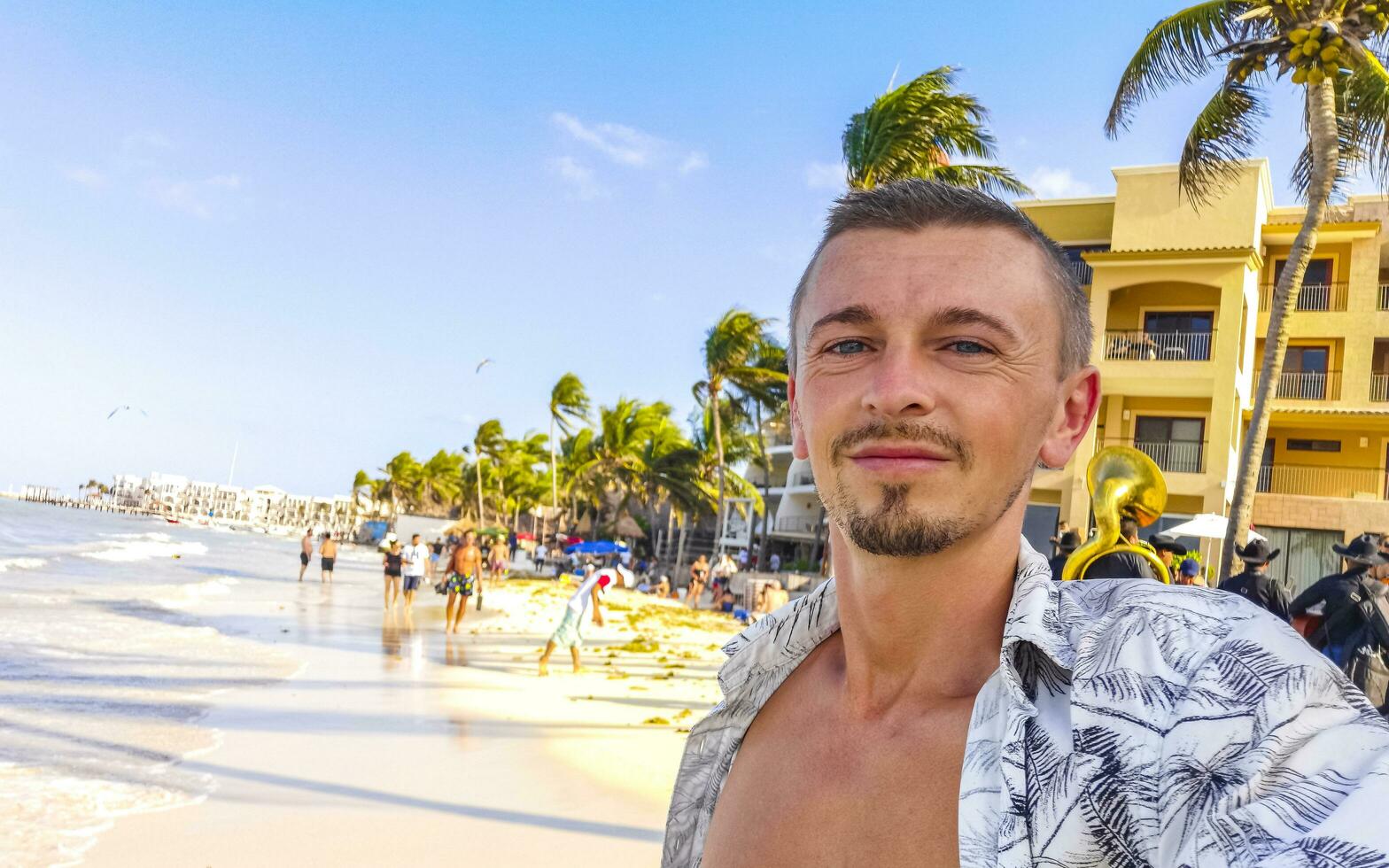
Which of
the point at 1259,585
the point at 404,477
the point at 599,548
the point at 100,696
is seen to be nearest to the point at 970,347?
the point at 1259,585

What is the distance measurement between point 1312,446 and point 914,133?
17.3 meters

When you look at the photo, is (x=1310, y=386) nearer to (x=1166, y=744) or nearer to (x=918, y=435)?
(x=918, y=435)

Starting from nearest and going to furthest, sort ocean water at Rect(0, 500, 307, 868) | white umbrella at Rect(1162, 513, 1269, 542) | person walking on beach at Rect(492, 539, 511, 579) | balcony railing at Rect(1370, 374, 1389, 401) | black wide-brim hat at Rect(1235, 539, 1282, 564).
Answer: ocean water at Rect(0, 500, 307, 868)
black wide-brim hat at Rect(1235, 539, 1282, 564)
white umbrella at Rect(1162, 513, 1269, 542)
balcony railing at Rect(1370, 374, 1389, 401)
person walking on beach at Rect(492, 539, 511, 579)

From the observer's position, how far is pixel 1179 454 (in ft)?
74.1

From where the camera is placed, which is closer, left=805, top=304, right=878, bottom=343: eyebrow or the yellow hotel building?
left=805, top=304, right=878, bottom=343: eyebrow

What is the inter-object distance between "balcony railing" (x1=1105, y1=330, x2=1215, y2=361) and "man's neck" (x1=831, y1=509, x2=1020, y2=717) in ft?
76.9

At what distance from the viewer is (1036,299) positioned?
1.38 m

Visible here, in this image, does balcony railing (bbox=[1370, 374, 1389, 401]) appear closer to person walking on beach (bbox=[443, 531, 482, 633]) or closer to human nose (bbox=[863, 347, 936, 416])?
person walking on beach (bbox=[443, 531, 482, 633])

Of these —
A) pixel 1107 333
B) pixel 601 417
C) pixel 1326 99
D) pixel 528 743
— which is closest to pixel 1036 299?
pixel 528 743

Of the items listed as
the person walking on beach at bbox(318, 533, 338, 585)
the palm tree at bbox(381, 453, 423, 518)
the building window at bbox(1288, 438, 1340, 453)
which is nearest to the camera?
the building window at bbox(1288, 438, 1340, 453)

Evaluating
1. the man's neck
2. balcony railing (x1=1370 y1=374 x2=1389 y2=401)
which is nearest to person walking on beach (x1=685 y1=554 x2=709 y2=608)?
balcony railing (x1=1370 y1=374 x2=1389 y2=401)

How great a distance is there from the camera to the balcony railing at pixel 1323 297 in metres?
23.8

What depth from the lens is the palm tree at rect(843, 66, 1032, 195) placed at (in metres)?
13.7

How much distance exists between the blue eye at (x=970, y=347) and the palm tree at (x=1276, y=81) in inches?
431
